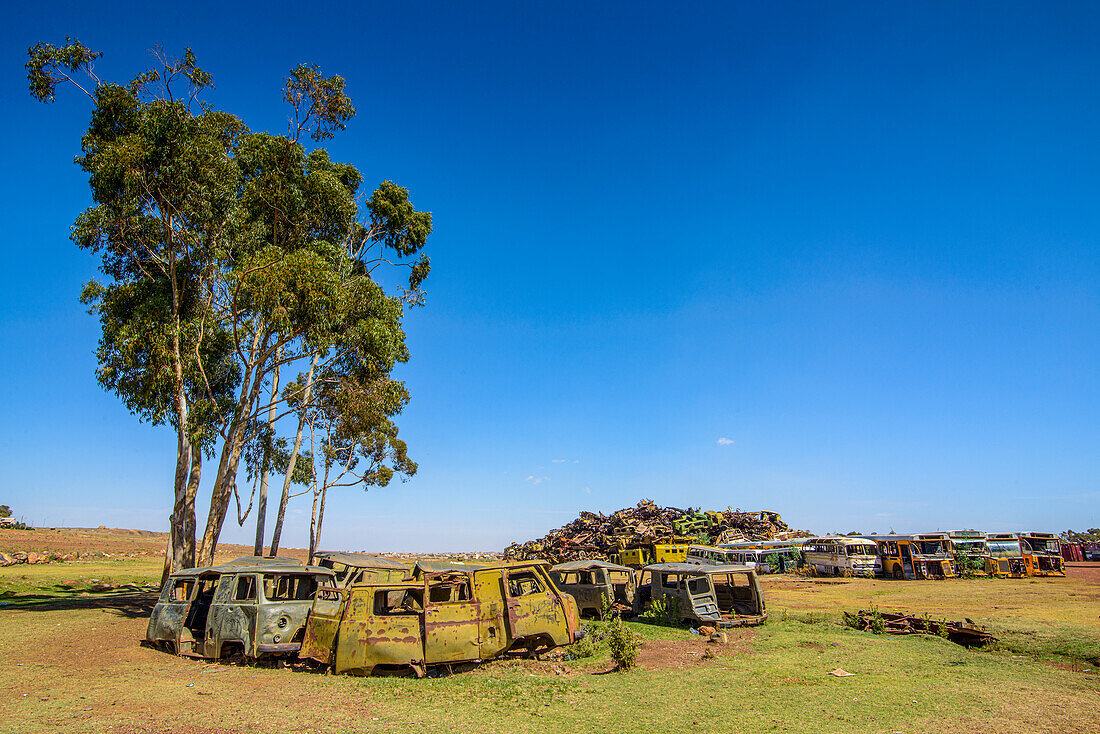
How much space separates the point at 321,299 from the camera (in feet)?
64.0

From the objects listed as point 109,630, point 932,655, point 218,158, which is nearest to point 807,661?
point 932,655

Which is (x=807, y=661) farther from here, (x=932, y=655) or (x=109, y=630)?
(x=109, y=630)

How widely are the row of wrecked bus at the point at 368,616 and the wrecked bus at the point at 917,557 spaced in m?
24.8

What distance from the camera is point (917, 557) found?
28328 mm

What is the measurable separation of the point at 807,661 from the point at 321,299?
56.7 feet

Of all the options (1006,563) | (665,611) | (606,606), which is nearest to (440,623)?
(606,606)

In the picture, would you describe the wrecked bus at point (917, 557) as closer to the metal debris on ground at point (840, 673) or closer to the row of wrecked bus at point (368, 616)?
the metal debris on ground at point (840, 673)

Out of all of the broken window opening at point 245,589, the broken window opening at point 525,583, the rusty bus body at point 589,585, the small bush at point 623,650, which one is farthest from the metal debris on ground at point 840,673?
the broken window opening at point 245,589

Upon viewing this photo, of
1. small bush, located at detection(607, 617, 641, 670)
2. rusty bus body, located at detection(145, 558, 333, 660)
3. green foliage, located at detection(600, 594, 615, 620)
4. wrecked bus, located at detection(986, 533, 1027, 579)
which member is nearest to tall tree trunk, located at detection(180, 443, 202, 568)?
rusty bus body, located at detection(145, 558, 333, 660)

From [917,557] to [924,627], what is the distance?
18187mm

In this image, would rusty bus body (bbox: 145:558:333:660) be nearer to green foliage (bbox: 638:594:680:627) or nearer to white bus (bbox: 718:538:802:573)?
green foliage (bbox: 638:594:680:627)

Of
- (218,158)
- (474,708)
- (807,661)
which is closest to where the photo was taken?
(474,708)

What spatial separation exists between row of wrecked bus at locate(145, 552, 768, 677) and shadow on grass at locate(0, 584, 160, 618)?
880 centimetres

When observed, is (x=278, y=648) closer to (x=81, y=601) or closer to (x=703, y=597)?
(x=703, y=597)
